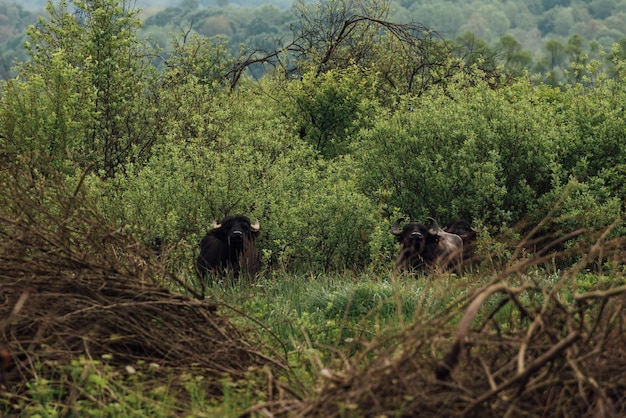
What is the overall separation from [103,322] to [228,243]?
398 inches

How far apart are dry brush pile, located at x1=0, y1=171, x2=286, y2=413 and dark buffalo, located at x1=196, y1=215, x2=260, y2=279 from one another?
9.46 meters

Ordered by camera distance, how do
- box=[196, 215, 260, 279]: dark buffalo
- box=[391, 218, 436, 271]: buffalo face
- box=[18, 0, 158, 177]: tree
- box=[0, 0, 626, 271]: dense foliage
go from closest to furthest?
box=[196, 215, 260, 279]: dark buffalo, box=[391, 218, 436, 271]: buffalo face, box=[0, 0, 626, 271]: dense foliage, box=[18, 0, 158, 177]: tree

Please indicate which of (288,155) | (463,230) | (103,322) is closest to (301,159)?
(288,155)

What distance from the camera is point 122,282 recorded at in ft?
23.4

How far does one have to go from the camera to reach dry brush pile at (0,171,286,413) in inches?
265

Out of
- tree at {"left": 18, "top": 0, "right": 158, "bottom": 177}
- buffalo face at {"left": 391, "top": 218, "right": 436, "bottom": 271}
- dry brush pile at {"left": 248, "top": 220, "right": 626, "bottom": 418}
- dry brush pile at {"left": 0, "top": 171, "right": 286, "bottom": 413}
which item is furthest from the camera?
tree at {"left": 18, "top": 0, "right": 158, "bottom": 177}

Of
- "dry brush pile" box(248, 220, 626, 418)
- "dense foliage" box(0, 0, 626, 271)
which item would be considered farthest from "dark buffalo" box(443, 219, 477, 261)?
"dry brush pile" box(248, 220, 626, 418)

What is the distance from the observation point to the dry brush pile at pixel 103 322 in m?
6.73

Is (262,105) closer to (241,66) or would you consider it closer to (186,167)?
(241,66)

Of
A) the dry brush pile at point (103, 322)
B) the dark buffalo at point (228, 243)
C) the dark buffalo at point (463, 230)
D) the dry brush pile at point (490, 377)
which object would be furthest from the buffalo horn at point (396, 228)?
the dry brush pile at point (490, 377)

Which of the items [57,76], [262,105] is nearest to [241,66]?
[262,105]

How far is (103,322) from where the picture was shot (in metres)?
6.98

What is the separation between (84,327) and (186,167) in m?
12.2

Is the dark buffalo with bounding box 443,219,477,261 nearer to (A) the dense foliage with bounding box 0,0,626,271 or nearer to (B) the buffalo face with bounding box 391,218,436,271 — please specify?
(A) the dense foliage with bounding box 0,0,626,271
